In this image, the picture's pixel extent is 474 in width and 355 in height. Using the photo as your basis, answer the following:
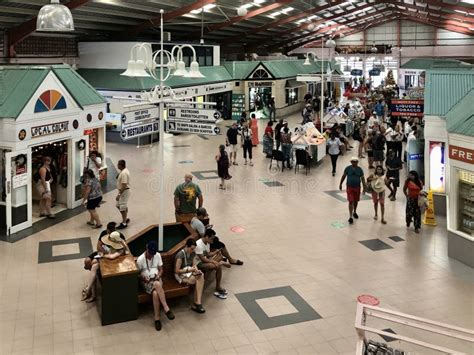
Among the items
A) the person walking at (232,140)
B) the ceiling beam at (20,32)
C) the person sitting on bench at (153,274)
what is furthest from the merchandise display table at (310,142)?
the person sitting on bench at (153,274)

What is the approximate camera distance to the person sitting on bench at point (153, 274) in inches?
267

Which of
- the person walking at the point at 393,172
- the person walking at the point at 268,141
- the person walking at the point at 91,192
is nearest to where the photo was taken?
the person walking at the point at 91,192

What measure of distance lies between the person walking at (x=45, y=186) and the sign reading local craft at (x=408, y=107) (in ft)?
28.5

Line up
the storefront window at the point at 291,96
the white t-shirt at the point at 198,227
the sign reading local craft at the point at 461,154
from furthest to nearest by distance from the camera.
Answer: the storefront window at the point at 291,96 → the sign reading local craft at the point at 461,154 → the white t-shirt at the point at 198,227

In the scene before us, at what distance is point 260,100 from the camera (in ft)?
99.7

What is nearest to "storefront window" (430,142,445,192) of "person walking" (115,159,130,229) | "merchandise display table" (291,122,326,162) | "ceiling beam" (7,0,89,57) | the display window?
the display window

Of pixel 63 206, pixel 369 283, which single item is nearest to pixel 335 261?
pixel 369 283

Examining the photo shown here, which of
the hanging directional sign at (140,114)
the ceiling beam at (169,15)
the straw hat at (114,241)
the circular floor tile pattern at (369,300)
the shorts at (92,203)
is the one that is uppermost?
the ceiling beam at (169,15)

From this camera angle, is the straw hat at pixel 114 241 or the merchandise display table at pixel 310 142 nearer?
the straw hat at pixel 114 241

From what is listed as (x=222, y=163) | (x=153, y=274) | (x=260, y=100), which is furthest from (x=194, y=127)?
(x=260, y=100)

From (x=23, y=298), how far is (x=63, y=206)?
4.84 meters

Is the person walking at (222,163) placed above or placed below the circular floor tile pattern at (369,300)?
above

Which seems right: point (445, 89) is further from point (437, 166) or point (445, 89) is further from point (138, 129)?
point (138, 129)

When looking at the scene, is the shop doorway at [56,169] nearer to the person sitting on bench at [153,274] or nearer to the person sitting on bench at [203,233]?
the person sitting on bench at [203,233]
